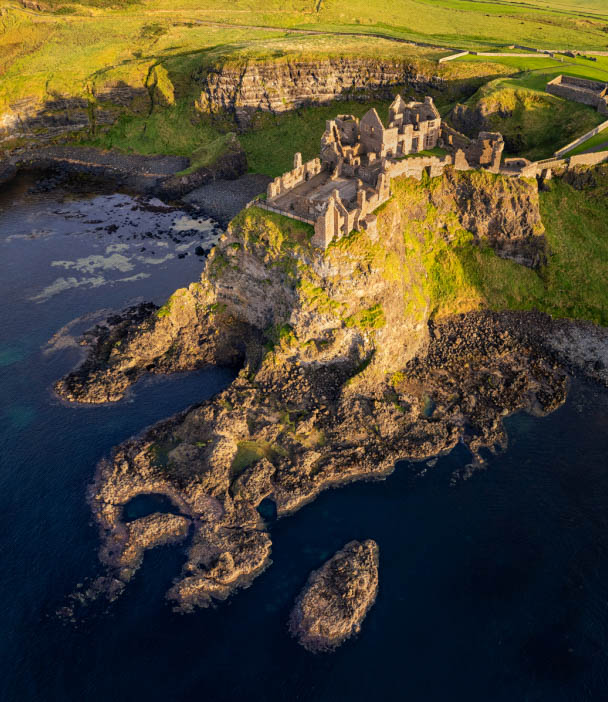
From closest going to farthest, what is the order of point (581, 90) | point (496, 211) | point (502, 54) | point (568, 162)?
1. point (496, 211)
2. point (568, 162)
3. point (581, 90)
4. point (502, 54)

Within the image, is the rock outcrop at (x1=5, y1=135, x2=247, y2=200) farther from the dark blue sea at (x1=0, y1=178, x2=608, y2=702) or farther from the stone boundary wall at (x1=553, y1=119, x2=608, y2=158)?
the stone boundary wall at (x1=553, y1=119, x2=608, y2=158)

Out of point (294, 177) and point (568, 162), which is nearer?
point (294, 177)

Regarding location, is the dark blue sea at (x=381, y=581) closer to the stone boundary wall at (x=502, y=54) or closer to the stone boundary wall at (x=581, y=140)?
the stone boundary wall at (x=581, y=140)

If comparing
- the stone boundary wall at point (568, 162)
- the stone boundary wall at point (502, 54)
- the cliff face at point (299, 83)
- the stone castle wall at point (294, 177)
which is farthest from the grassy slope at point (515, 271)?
the cliff face at point (299, 83)

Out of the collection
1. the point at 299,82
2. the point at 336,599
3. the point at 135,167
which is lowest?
the point at 336,599

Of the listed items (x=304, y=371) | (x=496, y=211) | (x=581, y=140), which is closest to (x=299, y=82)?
(x=581, y=140)

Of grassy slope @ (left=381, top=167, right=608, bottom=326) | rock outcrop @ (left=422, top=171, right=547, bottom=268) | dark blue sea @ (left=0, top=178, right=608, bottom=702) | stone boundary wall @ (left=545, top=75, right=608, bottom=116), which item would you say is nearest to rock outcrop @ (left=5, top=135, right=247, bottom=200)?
rock outcrop @ (left=422, top=171, right=547, bottom=268)

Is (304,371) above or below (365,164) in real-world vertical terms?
below

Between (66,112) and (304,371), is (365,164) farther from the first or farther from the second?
(66,112)
